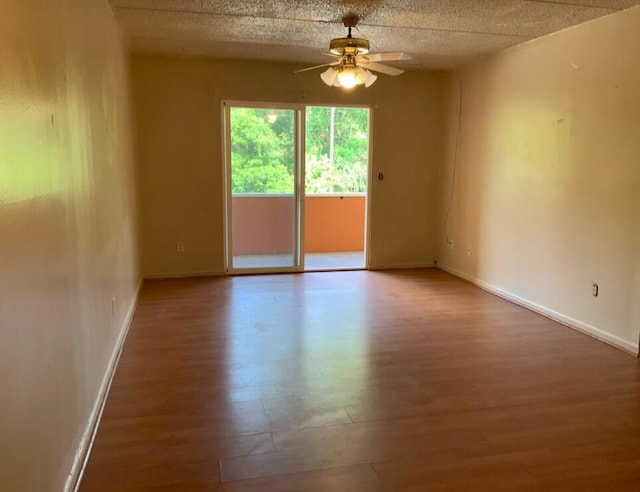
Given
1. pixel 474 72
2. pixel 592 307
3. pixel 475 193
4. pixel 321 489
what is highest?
pixel 474 72

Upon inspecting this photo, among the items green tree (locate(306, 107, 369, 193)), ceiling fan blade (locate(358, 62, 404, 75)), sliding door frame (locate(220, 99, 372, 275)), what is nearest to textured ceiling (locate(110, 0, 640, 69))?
ceiling fan blade (locate(358, 62, 404, 75))

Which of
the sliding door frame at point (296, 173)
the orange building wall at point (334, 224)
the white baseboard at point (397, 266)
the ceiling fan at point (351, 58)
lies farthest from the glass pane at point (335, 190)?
the ceiling fan at point (351, 58)

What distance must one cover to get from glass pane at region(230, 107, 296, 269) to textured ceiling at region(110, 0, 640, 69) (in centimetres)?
79

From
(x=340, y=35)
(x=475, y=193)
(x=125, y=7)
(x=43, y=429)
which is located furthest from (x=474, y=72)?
(x=43, y=429)

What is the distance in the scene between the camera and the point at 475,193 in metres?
5.65

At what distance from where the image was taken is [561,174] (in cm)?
431

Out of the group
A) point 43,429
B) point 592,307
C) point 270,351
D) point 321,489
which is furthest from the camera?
point 592,307

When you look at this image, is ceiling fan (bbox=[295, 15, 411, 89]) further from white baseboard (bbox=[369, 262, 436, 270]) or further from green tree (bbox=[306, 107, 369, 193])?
white baseboard (bbox=[369, 262, 436, 270])

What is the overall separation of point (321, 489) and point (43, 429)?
3.46ft

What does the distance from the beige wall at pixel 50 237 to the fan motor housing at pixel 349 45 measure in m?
1.61

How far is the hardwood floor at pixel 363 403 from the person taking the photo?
219 cm

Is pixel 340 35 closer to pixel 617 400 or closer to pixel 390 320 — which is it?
pixel 390 320

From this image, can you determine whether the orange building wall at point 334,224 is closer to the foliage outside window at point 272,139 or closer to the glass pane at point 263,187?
the foliage outside window at point 272,139

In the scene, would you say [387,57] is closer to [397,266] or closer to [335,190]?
[397,266]
